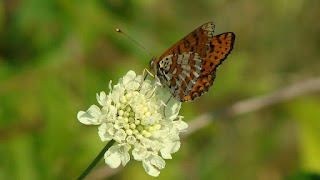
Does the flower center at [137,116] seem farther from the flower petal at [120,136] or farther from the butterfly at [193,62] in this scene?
the butterfly at [193,62]

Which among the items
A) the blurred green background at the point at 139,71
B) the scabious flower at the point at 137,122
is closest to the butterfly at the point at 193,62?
the scabious flower at the point at 137,122

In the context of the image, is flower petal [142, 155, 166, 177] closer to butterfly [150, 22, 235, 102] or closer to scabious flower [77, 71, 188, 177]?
scabious flower [77, 71, 188, 177]

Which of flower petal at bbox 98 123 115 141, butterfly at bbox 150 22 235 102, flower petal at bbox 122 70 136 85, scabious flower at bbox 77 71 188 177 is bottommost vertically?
flower petal at bbox 98 123 115 141

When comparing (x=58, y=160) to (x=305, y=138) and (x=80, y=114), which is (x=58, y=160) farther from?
(x=305, y=138)

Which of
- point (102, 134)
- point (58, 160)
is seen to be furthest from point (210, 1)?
point (102, 134)

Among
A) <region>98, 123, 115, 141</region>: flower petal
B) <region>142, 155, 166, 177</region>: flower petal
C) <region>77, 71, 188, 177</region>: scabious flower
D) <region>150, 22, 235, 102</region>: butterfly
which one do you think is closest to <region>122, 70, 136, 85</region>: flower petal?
<region>77, 71, 188, 177</region>: scabious flower

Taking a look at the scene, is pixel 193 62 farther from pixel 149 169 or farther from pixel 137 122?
pixel 149 169

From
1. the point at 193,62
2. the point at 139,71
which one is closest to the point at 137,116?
the point at 193,62

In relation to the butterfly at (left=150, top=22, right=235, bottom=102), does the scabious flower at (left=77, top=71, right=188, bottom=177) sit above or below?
below
